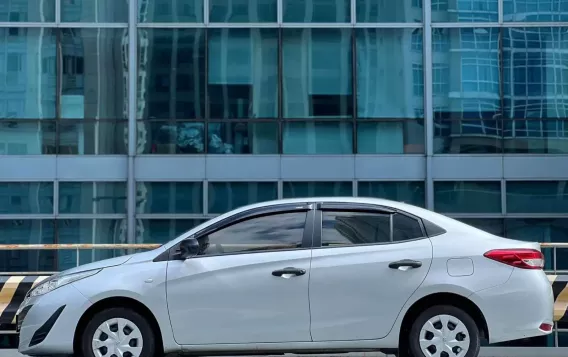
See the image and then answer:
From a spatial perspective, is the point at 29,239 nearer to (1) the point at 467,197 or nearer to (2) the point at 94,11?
(2) the point at 94,11

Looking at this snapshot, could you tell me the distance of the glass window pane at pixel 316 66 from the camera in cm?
1878

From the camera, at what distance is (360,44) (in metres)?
18.8

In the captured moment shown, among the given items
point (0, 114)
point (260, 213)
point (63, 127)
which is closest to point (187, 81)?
point (63, 127)

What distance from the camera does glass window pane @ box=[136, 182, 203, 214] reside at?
61.6 ft

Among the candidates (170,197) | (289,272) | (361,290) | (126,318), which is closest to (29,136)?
(170,197)

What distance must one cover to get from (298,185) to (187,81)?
10.1 ft

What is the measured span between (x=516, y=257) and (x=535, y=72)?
11616mm

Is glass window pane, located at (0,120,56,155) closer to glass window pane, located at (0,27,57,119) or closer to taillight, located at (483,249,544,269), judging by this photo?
glass window pane, located at (0,27,57,119)

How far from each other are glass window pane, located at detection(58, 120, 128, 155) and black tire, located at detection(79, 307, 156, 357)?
36.2ft

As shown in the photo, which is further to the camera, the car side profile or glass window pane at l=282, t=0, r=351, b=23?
glass window pane at l=282, t=0, r=351, b=23

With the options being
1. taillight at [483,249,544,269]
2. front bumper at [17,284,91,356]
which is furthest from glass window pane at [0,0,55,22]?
taillight at [483,249,544,269]

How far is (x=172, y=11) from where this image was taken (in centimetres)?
1883

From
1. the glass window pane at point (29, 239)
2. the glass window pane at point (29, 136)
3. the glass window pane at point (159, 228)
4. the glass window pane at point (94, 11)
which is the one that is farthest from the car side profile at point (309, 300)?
the glass window pane at point (94, 11)

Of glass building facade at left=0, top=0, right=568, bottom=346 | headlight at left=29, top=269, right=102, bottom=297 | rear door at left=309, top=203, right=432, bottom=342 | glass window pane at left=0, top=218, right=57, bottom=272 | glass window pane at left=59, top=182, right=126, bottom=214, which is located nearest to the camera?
rear door at left=309, top=203, right=432, bottom=342
